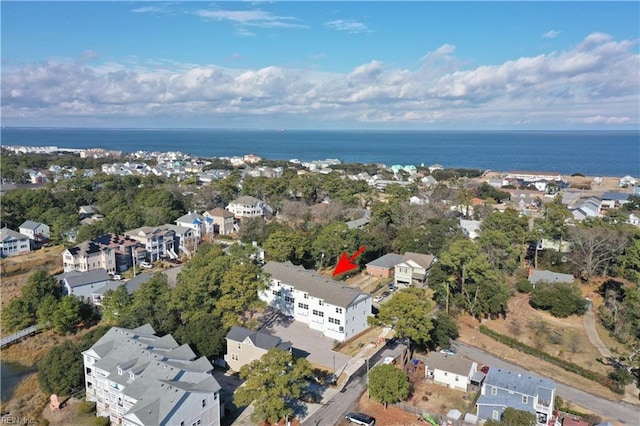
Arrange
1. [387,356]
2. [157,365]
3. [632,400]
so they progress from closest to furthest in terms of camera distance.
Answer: [157,365] → [632,400] → [387,356]

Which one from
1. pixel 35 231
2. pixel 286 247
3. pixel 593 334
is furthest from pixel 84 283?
pixel 593 334

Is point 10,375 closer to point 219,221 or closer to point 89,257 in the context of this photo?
point 89,257

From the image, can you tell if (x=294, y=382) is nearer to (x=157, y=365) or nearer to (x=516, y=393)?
(x=157, y=365)

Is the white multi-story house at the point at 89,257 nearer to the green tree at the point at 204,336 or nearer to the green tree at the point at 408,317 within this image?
the green tree at the point at 204,336

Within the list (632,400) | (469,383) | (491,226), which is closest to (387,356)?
(469,383)

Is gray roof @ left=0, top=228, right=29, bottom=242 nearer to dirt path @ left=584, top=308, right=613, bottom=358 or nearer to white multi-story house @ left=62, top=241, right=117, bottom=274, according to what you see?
white multi-story house @ left=62, top=241, right=117, bottom=274

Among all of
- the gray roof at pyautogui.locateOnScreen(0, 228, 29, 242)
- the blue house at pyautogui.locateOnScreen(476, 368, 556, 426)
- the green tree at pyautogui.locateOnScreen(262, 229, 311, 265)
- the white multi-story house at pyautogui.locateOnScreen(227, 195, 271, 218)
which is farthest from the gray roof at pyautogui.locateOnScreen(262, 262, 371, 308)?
the gray roof at pyautogui.locateOnScreen(0, 228, 29, 242)
